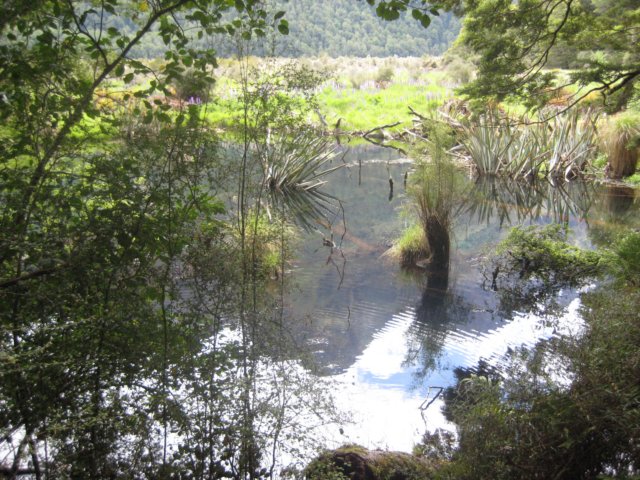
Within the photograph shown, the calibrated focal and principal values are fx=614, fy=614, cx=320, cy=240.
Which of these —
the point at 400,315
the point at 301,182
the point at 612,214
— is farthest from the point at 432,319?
the point at 612,214

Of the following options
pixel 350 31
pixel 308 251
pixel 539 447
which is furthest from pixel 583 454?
pixel 350 31

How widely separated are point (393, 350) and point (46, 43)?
3628mm

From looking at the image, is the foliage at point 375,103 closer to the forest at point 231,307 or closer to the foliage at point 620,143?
the foliage at point 620,143

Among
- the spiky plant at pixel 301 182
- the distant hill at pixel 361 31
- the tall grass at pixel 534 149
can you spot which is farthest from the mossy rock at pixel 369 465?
the distant hill at pixel 361 31

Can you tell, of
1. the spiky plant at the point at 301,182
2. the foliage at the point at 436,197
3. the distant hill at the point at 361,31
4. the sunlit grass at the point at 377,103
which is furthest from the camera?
the distant hill at the point at 361,31

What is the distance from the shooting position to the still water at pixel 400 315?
426 centimetres

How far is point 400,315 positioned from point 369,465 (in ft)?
9.82

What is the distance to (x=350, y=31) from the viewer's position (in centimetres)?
4091

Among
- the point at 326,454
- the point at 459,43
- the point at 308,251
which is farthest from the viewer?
the point at 308,251

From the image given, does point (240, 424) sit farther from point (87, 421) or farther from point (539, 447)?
point (539, 447)

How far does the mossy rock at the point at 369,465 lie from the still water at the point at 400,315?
19 cm

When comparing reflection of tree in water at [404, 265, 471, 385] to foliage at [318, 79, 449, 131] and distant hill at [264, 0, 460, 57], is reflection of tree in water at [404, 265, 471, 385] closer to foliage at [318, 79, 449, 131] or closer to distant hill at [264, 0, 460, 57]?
foliage at [318, 79, 449, 131]

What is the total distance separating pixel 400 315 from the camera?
20.0ft

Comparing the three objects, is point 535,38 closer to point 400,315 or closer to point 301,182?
point 400,315
